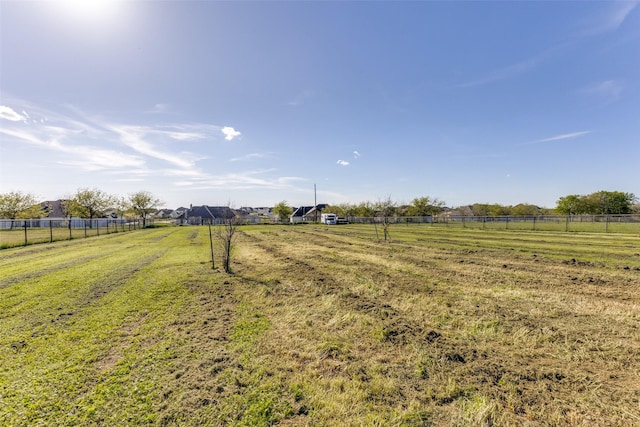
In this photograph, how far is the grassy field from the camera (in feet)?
10.1

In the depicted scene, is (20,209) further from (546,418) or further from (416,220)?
(416,220)

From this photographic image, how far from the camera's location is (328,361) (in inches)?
164

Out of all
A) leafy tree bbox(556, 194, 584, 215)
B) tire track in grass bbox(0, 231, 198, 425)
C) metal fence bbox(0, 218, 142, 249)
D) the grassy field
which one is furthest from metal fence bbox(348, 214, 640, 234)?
metal fence bbox(0, 218, 142, 249)

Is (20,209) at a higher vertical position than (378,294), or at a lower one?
higher

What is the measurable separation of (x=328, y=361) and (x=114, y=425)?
2670 mm

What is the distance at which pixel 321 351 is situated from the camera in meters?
4.45

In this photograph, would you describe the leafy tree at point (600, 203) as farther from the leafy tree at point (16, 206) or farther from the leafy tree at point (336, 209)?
the leafy tree at point (16, 206)

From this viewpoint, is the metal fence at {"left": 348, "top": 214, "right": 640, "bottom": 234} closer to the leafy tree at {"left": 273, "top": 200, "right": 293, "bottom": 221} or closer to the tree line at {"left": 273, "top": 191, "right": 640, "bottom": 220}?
the tree line at {"left": 273, "top": 191, "right": 640, "bottom": 220}

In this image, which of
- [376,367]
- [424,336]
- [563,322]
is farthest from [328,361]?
[563,322]

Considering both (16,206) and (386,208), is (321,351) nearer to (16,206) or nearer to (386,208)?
(386,208)

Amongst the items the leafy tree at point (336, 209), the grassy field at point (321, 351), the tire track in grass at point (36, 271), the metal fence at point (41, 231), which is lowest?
the grassy field at point (321, 351)

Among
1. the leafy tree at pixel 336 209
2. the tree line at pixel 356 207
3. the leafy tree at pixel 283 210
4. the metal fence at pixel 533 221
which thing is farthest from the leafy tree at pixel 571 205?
the leafy tree at pixel 283 210

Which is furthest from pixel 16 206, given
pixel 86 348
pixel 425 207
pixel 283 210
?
pixel 425 207

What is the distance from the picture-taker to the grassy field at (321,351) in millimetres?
3090
